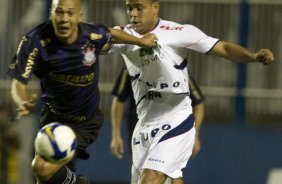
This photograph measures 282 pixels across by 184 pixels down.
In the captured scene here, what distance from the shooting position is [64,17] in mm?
7973

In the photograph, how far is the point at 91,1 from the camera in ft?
43.0

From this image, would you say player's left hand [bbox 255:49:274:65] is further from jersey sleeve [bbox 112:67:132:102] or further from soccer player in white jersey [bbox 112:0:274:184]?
jersey sleeve [bbox 112:67:132:102]

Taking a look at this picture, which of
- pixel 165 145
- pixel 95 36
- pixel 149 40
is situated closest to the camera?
pixel 95 36

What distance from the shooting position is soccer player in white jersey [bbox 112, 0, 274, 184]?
8.59 metres

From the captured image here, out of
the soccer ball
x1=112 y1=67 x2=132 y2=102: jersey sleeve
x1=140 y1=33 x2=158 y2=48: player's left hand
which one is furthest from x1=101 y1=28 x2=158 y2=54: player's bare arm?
x1=112 y1=67 x2=132 y2=102: jersey sleeve

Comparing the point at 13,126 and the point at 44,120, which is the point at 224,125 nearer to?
the point at 13,126

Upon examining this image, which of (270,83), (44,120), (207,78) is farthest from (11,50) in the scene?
(44,120)

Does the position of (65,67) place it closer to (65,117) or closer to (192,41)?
(65,117)

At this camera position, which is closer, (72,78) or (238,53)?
(72,78)

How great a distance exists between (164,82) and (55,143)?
1331 mm

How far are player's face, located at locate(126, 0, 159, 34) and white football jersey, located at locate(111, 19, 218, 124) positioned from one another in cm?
7

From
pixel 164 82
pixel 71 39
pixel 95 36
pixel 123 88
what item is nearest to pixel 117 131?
pixel 123 88

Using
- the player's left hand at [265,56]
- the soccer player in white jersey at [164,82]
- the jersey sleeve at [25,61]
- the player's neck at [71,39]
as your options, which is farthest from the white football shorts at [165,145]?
the jersey sleeve at [25,61]

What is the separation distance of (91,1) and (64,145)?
5562 millimetres
